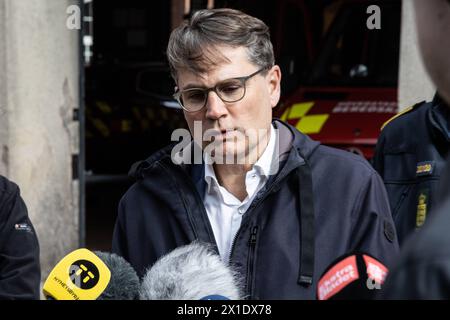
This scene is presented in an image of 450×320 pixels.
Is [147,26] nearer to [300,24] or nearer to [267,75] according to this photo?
[300,24]

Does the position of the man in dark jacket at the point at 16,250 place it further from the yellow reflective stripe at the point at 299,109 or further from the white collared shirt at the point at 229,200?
the yellow reflective stripe at the point at 299,109

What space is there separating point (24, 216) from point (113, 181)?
329 inches

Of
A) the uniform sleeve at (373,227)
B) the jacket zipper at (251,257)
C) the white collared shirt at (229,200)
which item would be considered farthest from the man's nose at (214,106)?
the uniform sleeve at (373,227)

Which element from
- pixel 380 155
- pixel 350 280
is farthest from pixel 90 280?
pixel 380 155

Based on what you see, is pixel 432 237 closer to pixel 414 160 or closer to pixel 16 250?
pixel 414 160

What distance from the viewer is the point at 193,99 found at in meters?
2.07

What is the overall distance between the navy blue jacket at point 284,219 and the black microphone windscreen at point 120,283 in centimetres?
43

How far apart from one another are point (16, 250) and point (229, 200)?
0.96m

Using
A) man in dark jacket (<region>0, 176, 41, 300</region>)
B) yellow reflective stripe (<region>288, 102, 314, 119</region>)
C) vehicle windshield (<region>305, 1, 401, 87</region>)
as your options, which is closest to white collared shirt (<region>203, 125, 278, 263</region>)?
man in dark jacket (<region>0, 176, 41, 300</region>)

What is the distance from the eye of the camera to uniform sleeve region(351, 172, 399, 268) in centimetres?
192

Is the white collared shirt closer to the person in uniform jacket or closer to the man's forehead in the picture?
the man's forehead

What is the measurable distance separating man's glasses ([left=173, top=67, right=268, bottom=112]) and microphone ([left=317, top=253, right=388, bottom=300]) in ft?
2.62

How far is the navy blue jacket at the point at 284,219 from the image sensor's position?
6.30 ft
